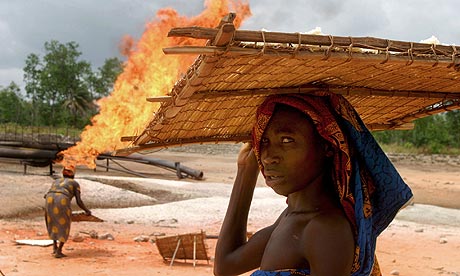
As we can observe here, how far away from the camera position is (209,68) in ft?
5.36

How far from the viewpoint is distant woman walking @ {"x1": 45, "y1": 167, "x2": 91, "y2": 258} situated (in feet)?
30.2

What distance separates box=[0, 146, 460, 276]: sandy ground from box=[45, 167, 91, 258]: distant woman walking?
29 cm

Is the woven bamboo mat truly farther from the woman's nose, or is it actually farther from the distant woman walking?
the woman's nose

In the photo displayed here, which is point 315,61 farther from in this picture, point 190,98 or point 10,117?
point 10,117

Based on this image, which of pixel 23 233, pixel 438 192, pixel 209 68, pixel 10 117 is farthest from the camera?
pixel 10 117

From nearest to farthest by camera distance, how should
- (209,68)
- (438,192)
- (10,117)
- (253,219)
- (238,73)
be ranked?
(209,68) → (238,73) → (253,219) → (438,192) → (10,117)

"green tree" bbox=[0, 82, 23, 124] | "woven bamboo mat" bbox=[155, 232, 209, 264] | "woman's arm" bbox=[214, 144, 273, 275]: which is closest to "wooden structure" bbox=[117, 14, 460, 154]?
"woman's arm" bbox=[214, 144, 273, 275]

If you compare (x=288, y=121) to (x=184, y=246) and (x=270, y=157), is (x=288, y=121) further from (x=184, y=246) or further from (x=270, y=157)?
(x=184, y=246)

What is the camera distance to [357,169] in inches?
72.2

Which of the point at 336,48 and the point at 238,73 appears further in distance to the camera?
the point at 238,73

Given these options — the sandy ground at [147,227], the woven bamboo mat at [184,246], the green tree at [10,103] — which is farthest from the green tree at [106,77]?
the woven bamboo mat at [184,246]

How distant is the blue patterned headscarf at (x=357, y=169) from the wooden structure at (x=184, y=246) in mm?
6686

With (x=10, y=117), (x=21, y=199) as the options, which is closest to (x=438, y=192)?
(x=21, y=199)

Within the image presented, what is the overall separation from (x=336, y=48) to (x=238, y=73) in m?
0.32
